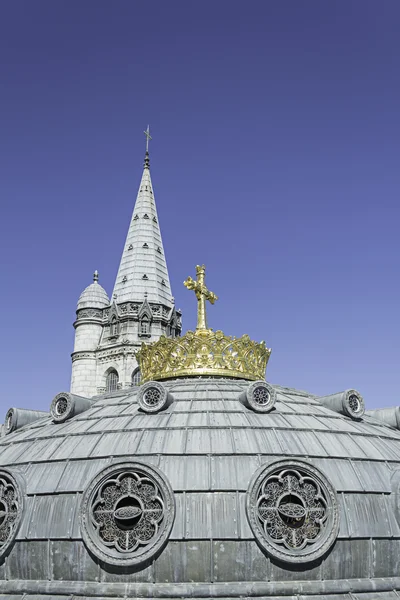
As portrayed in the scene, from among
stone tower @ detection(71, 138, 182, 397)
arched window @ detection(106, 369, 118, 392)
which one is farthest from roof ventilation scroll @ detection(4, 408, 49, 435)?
arched window @ detection(106, 369, 118, 392)

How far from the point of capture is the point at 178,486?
18219mm

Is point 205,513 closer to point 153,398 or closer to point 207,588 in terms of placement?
point 207,588

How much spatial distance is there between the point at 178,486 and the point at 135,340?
289ft

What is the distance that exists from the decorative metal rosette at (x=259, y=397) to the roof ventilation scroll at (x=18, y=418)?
969 cm

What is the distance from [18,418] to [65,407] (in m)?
3.54

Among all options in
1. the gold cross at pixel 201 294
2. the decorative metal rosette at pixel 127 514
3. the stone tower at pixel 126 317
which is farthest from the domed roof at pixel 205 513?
the stone tower at pixel 126 317

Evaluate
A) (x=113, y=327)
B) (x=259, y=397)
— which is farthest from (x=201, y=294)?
(x=113, y=327)

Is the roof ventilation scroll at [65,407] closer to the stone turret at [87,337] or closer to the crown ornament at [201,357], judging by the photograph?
the crown ornament at [201,357]

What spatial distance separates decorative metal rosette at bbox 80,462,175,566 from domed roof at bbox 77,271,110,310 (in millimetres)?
95535

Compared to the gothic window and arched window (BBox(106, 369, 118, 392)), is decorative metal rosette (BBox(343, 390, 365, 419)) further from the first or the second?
the gothic window

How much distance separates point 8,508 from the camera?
19.7 m

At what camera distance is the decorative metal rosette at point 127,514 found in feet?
57.3

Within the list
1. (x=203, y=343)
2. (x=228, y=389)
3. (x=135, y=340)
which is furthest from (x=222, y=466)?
(x=135, y=340)

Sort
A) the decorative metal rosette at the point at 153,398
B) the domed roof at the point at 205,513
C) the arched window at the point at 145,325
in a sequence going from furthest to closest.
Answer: the arched window at the point at 145,325, the decorative metal rosette at the point at 153,398, the domed roof at the point at 205,513
